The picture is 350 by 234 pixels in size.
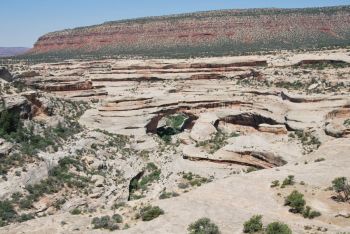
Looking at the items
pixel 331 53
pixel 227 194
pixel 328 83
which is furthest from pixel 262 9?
pixel 227 194

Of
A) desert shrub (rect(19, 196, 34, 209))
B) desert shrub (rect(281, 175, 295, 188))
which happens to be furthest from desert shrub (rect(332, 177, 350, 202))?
desert shrub (rect(19, 196, 34, 209))

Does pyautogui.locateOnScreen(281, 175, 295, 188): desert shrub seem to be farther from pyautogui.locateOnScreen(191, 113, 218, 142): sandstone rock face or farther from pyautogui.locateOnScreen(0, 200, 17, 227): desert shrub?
pyautogui.locateOnScreen(191, 113, 218, 142): sandstone rock face

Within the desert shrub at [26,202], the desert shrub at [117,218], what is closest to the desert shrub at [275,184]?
the desert shrub at [117,218]

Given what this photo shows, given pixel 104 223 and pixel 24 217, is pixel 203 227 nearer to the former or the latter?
pixel 104 223

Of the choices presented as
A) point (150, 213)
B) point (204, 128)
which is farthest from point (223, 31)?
point (150, 213)

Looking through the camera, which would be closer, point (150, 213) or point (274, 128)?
point (150, 213)
